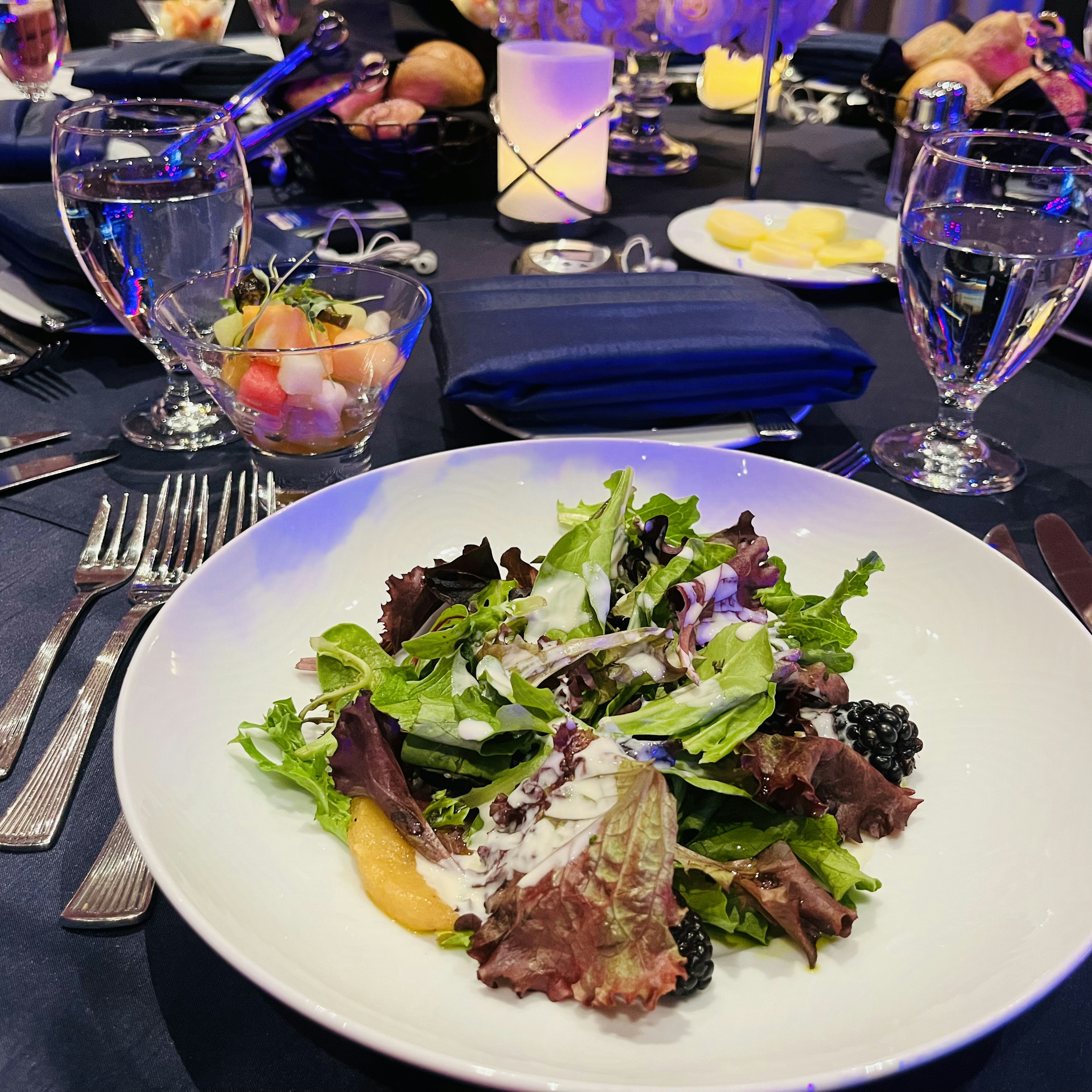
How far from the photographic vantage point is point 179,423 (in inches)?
58.0

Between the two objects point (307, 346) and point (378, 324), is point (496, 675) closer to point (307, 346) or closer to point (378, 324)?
point (307, 346)

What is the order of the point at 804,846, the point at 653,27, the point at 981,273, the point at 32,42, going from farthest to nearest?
1. the point at 32,42
2. the point at 653,27
3. the point at 981,273
4. the point at 804,846

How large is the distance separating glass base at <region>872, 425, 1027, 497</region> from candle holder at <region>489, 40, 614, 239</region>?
1.10m

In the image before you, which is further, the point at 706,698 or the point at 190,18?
the point at 190,18

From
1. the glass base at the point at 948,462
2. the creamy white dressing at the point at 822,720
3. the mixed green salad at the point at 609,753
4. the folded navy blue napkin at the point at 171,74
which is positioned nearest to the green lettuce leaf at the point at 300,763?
the mixed green salad at the point at 609,753

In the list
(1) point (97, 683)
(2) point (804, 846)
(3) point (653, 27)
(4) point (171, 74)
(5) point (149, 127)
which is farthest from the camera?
(4) point (171, 74)

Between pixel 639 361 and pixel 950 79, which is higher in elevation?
pixel 950 79

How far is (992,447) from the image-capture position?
1.48 m

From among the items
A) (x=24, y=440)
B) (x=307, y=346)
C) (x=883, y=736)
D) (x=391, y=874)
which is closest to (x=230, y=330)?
(x=307, y=346)

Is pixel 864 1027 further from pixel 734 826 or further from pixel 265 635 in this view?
pixel 265 635

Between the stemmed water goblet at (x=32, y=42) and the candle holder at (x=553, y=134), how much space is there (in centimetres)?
131

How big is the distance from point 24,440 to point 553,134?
1.42 meters

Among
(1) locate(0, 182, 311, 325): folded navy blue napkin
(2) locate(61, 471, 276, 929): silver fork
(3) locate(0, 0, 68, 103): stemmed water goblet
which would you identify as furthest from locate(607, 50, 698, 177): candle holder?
(2) locate(61, 471, 276, 929): silver fork

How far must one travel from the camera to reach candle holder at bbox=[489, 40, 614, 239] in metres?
2.13
